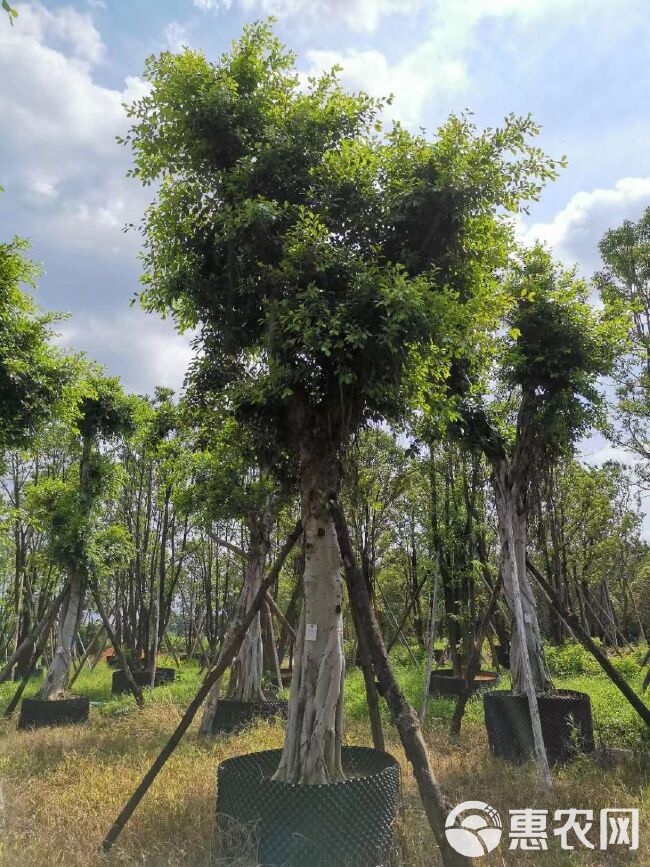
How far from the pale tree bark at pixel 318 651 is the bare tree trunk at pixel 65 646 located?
8.72m

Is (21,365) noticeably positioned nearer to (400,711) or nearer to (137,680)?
(400,711)

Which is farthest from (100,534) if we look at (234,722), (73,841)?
(73,841)

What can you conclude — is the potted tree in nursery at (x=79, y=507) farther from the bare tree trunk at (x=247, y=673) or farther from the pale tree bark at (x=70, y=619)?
the bare tree trunk at (x=247, y=673)

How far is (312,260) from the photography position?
5.63 meters

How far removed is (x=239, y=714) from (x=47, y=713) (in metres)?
3.87

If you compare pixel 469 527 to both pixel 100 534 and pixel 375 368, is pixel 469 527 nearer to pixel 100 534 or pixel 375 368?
pixel 100 534

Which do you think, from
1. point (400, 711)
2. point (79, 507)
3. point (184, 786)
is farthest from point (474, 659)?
point (79, 507)

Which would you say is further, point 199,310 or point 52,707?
point 52,707

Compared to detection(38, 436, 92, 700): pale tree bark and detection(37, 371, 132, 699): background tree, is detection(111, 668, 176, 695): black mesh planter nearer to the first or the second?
detection(38, 436, 92, 700): pale tree bark

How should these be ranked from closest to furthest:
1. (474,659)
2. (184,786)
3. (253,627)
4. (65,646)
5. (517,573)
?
(184,786) → (517,573) → (474,659) → (253,627) → (65,646)

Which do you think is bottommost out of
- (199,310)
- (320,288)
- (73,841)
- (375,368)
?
(73,841)

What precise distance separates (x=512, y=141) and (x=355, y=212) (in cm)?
161

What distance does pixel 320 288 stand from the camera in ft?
18.5

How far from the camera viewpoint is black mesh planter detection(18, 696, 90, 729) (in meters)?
11.6
